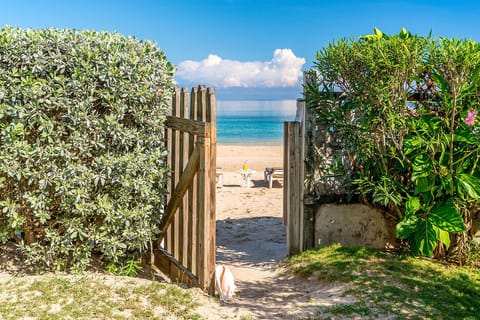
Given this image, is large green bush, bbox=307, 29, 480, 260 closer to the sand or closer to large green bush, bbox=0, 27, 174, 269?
the sand

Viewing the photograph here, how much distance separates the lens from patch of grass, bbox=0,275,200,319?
472cm

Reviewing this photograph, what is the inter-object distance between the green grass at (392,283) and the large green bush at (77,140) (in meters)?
2.29

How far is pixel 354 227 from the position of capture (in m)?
7.23

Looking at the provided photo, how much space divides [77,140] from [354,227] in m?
3.98

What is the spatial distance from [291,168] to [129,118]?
2.42m

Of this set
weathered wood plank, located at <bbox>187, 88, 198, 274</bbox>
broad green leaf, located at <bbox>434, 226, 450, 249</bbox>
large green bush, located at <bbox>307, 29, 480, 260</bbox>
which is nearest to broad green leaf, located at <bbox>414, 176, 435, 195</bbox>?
large green bush, located at <bbox>307, 29, 480, 260</bbox>

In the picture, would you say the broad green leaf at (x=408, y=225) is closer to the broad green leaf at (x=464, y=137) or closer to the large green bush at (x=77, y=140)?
the broad green leaf at (x=464, y=137)

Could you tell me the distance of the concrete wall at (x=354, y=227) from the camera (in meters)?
7.18

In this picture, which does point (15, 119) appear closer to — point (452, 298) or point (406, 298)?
point (406, 298)

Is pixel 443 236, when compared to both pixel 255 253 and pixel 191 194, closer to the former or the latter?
pixel 255 253

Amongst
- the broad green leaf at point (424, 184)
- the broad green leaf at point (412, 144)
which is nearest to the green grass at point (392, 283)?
the broad green leaf at point (424, 184)

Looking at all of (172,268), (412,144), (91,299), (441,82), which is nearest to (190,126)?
(172,268)

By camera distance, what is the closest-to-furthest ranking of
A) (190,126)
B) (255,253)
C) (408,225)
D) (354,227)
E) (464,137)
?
(190,126)
(464,137)
(408,225)
(354,227)
(255,253)

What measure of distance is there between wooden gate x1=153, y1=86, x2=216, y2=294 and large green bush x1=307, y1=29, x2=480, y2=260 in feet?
5.86
